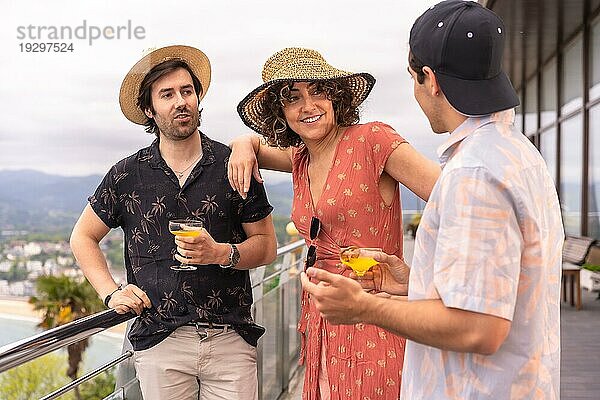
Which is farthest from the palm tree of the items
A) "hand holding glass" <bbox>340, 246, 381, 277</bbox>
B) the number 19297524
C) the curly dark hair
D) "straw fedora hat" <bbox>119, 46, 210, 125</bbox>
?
the number 19297524

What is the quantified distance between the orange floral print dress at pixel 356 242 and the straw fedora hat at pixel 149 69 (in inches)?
22.3

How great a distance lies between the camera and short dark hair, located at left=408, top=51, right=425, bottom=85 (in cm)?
132

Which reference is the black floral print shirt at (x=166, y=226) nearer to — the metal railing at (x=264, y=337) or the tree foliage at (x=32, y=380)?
the metal railing at (x=264, y=337)

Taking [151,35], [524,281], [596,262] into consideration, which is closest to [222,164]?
[524,281]

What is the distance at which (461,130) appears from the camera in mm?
1310

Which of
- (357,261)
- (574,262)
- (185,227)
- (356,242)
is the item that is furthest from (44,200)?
(357,261)

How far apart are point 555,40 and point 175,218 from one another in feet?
35.6

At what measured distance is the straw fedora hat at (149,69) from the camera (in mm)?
2328

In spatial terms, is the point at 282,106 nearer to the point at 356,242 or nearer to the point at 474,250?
the point at 356,242

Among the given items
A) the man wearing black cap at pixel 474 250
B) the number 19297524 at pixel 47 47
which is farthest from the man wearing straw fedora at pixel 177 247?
the number 19297524 at pixel 47 47

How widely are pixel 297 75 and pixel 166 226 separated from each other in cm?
52

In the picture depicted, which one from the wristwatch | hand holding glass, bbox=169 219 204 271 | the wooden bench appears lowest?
the wooden bench

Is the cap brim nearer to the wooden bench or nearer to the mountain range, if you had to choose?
the wooden bench

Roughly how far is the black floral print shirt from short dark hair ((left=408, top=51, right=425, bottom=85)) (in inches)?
39.2
